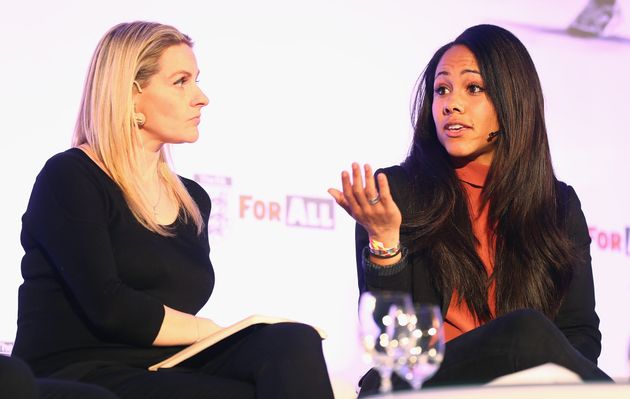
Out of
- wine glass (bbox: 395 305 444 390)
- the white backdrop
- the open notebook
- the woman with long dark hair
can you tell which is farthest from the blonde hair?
wine glass (bbox: 395 305 444 390)

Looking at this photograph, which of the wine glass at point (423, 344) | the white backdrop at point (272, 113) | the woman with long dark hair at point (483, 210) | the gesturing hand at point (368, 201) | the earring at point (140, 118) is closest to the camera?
the wine glass at point (423, 344)

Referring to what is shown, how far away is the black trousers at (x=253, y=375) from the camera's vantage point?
2.25m

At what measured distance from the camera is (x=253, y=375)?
2.32m

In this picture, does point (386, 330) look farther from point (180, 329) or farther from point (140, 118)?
point (140, 118)

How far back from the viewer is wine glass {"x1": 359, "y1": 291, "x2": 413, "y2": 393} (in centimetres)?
196

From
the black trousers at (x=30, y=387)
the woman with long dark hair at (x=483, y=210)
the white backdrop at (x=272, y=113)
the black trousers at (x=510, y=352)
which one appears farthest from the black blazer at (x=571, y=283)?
the black trousers at (x=30, y=387)

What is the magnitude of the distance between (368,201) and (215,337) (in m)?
0.46

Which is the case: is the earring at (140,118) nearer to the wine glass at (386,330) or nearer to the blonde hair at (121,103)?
the blonde hair at (121,103)

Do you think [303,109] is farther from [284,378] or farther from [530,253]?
[284,378]

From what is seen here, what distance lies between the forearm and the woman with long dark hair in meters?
0.45

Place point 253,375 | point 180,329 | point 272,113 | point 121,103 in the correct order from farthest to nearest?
1. point 272,113
2. point 121,103
3. point 180,329
4. point 253,375

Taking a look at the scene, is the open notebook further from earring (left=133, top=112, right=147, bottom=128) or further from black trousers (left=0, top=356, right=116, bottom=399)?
earring (left=133, top=112, right=147, bottom=128)

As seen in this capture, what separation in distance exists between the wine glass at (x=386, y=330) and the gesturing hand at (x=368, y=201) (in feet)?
1.84

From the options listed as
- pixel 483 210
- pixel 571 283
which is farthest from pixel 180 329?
pixel 571 283
